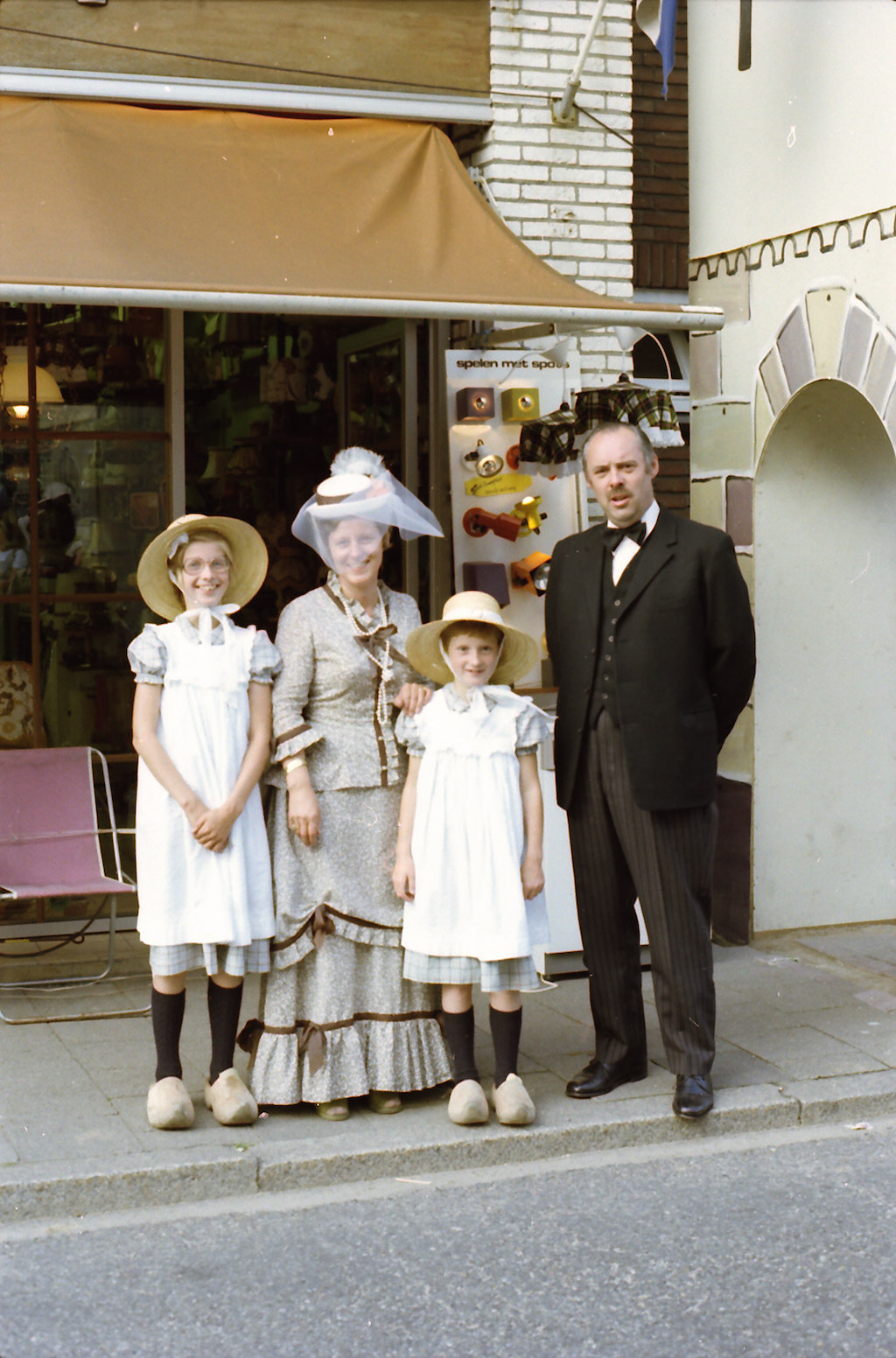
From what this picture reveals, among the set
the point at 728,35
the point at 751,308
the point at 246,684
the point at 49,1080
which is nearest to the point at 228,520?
the point at 246,684

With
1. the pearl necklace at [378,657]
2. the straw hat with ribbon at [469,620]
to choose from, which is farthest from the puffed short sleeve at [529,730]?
the pearl necklace at [378,657]

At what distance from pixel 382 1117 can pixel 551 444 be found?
10.2 feet

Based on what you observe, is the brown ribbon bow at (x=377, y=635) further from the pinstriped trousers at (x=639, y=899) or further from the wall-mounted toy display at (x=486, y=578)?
the wall-mounted toy display at (x=486, y=578)

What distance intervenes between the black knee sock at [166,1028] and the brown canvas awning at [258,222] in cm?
223

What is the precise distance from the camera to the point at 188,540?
195 inches

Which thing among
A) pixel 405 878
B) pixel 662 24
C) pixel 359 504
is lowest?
pixel 405 878

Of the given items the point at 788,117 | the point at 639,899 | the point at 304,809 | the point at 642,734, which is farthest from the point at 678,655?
the point at 788,117

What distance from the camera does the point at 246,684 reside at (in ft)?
16.2

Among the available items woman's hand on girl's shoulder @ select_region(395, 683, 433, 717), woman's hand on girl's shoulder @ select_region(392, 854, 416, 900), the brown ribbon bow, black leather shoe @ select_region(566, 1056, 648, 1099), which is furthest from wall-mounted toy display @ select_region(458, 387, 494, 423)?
black leather shoe @ select_region(566, 1056, 648, 1099)

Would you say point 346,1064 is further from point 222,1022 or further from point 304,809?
point 304,809

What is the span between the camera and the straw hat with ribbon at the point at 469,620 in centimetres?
488

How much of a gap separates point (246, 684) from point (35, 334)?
10.1 feet

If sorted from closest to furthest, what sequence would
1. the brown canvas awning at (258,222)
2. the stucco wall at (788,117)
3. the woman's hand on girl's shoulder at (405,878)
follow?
1. the woman's hand on girl's shoulder at (405,878)
2. the brown canvas awning at (258,222)
3. the stucco wall at (788,117)

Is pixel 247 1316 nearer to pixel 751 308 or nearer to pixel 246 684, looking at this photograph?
pixel 246 684
